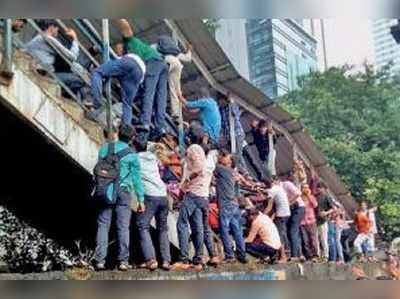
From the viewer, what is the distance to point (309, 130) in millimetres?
3979

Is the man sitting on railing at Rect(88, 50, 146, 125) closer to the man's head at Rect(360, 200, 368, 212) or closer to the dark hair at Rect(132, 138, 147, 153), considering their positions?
the dark hair at Rect(132, 138, 147, 153)

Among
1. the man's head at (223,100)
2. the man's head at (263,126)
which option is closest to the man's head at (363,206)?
the man's head at (263,126)

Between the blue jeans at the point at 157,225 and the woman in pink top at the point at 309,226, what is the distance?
2.27 ft

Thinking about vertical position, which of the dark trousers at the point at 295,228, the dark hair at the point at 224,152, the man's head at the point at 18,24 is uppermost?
the man's head at the point at 18,24

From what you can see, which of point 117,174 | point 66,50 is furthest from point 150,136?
point 66,50

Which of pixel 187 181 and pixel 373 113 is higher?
pixel 373 113

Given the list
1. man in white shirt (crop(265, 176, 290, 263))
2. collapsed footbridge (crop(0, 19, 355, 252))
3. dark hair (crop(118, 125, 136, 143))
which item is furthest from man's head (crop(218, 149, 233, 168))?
dark hair (crop(118, 125, 136, 143))

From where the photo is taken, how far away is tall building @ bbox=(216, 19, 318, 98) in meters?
3.87

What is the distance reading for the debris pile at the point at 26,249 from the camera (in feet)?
11.7

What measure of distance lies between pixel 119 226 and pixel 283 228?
2.72 ft

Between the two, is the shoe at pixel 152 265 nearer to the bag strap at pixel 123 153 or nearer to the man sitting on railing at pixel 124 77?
the bag strap at pixel 123 153

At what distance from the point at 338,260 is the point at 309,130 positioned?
64 centimetres

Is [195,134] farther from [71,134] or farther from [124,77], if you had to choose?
[71,134]
